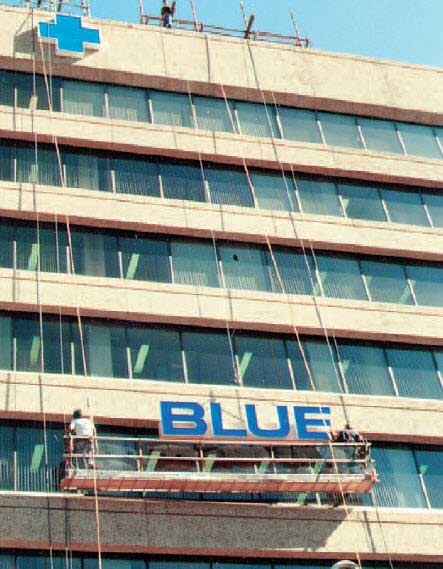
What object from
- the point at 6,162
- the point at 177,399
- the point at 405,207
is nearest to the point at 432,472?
the point at 177,399

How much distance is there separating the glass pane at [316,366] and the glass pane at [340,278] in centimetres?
222

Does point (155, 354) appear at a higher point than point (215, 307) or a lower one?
lower

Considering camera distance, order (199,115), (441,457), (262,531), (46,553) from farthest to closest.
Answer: (199,115) → (441,457) → (262,531) → (46,553)

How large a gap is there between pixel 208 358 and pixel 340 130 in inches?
467

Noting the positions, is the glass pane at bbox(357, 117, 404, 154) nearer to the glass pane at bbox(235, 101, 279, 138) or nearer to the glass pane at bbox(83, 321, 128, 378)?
the glass pane at bbox(235, 101, 279, 138)

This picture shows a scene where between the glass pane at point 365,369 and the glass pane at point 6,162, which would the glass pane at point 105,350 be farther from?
the glass pane at point 365,369

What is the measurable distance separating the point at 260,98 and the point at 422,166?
6517 millimetres

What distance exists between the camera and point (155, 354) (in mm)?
28531

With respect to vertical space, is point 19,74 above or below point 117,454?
above

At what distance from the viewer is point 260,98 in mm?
35781

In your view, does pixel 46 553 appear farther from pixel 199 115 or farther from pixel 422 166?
pixel 422 166

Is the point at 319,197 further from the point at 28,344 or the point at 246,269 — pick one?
the point at 28,344

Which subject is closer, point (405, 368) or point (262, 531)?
point (262, 531)

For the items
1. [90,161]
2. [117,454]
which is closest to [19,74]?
[90,161]
